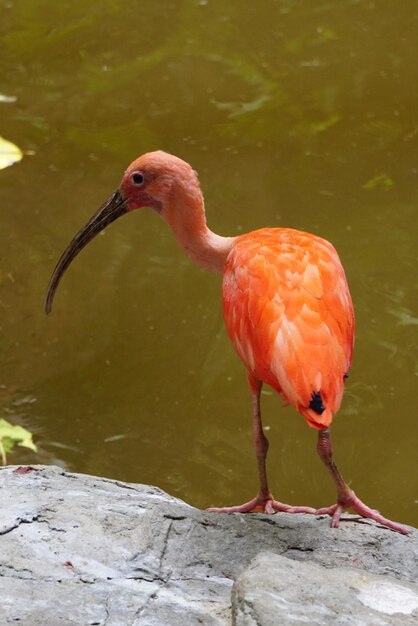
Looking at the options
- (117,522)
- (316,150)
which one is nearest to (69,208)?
(316,150)

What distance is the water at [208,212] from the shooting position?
18.6 ft

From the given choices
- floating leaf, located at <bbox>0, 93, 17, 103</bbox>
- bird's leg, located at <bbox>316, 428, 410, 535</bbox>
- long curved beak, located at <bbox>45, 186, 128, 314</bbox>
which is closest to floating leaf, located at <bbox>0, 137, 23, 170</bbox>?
floating leaf, located at <bbox>0, 93, 17, 103</bbox>

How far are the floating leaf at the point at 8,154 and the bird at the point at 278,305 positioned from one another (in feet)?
10.4

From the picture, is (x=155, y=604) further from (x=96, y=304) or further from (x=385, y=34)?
(x=385, y=34)

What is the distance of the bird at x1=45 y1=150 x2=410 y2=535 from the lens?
11.2 feet

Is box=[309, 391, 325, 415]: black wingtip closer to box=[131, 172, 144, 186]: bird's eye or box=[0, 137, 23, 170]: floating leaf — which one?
box=[131, 172, 144, 186]: bird's eye

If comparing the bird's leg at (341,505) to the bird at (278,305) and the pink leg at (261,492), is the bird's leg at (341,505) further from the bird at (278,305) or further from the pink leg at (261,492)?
the pink leg at (261,492)

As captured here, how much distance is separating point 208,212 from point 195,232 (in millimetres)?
2624

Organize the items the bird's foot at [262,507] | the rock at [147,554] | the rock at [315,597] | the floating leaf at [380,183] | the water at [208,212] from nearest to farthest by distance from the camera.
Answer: the rock at [315,597] → the rock at [147,554] → the bird's foot at [262,507] → the water at [208,212] → the floating leaf at [380,183]

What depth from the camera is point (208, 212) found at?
694 centimetres

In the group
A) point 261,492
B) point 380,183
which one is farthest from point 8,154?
point 261,492

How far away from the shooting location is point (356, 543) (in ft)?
11.9

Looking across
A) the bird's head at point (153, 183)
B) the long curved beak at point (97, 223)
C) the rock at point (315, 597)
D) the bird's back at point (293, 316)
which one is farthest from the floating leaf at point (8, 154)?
the rock at point (315, 597)

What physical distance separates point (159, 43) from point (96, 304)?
3036 millimetres
